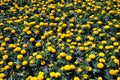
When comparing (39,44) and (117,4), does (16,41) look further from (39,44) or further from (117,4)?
(117,4)

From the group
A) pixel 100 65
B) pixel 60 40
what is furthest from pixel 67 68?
pixel 60 40

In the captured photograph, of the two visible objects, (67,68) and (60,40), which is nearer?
(67,68)

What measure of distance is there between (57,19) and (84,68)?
196 centimetres

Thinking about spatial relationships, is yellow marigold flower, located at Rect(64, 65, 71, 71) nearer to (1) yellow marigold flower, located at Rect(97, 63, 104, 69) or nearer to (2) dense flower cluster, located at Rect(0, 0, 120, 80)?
(2) dense flower cluster, located at Rect(0, 0, 120, 80)

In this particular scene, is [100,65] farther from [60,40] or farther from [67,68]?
[60,40]

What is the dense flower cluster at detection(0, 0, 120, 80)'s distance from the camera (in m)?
5.32

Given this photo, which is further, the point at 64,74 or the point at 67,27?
the point at 67,27

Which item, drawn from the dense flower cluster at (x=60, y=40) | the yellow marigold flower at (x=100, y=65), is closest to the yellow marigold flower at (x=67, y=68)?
the dense flower cluster at (x=60, y=40)

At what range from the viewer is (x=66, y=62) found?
5.52 m

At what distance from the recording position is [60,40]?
605cm

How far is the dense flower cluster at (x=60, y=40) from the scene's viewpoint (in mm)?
5324

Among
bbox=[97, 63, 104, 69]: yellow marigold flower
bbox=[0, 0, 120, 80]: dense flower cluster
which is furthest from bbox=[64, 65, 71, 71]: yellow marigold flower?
bbox=[97, 63, 104, 69]: yellow marigold flower

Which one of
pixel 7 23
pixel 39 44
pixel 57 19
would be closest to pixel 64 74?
pixel 39 44

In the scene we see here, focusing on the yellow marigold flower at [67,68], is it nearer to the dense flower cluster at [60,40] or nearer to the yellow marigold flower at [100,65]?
the dense flower cluster at [60,40]
